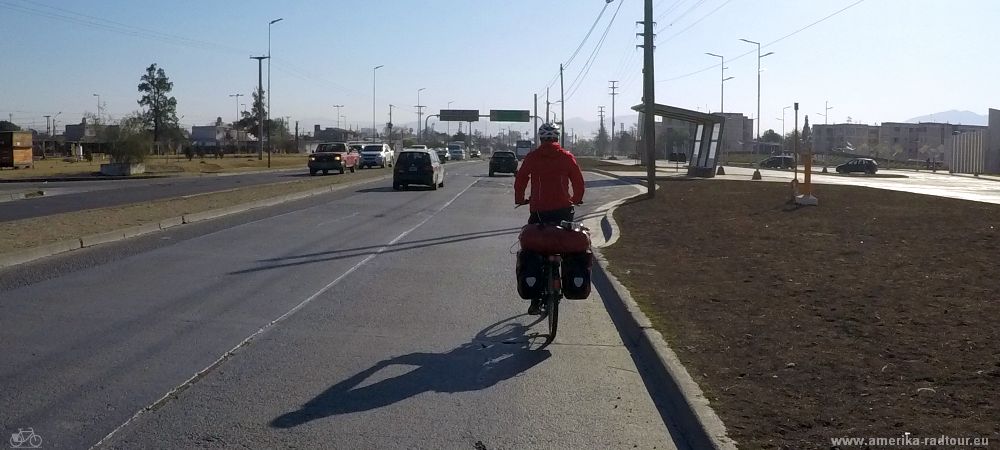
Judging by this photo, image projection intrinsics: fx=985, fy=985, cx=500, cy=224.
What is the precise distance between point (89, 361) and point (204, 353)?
885 mm

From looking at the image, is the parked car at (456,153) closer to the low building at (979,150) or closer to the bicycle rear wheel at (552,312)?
the low building at (979,150)

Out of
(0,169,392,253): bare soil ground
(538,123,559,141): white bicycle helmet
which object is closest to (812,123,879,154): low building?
→ (0,169,392,253): bare soil ground

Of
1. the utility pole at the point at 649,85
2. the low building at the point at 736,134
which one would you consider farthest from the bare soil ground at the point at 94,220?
the low building at the point at 736,134

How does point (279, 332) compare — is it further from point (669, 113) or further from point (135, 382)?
point (669, 113)

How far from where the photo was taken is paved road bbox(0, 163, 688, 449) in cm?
616

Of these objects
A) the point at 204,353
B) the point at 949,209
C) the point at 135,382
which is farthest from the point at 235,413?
the point at 949,209

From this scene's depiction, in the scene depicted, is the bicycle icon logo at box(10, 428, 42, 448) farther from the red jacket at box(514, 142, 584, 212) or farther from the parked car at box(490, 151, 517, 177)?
the parked car at box(490, 151, 517, 177)

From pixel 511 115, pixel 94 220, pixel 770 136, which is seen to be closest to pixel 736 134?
pixel 770 136

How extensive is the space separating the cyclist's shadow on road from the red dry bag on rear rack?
89cm

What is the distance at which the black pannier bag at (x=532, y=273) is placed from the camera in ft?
29.5

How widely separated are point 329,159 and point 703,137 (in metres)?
19.9

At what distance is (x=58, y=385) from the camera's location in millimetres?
7047

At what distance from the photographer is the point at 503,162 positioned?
183 ft

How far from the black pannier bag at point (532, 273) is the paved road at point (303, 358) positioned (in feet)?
1.68
